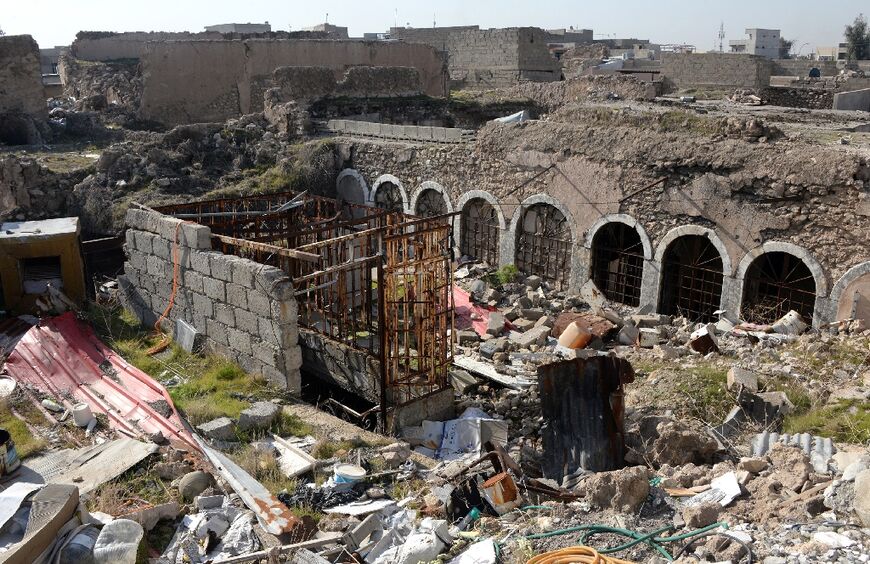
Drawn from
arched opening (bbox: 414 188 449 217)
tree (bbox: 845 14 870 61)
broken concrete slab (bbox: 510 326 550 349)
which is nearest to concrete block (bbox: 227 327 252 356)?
broken concrete slab (bbox: 510 326 550 349)

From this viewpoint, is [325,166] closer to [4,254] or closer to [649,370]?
[4,254]

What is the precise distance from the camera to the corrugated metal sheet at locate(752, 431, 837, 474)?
21.6 ft

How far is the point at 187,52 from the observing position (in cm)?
2280

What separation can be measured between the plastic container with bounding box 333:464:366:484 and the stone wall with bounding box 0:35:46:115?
2071cm

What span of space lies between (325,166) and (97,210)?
5.39m

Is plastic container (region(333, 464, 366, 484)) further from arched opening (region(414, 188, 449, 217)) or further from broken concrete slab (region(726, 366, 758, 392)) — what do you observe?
arched opening (region(414, 188, 449, 217))

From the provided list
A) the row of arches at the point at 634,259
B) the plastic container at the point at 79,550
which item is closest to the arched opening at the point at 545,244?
the row of arches at the point at 634,259

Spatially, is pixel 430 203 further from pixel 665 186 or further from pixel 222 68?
pixel 222 68

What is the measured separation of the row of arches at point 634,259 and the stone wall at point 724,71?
646 inches

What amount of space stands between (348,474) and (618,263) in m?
9.41

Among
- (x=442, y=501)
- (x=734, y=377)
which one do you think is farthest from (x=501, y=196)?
(x=442, y=501)

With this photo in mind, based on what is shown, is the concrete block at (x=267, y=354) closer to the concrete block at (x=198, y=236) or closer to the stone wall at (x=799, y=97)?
the concrete block at (x=198, y=236)

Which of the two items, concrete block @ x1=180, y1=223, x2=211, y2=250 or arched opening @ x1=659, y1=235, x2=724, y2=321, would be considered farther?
arched opening @ x1=659, y1=235, x2=724, y2=321

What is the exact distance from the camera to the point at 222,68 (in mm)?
23703
